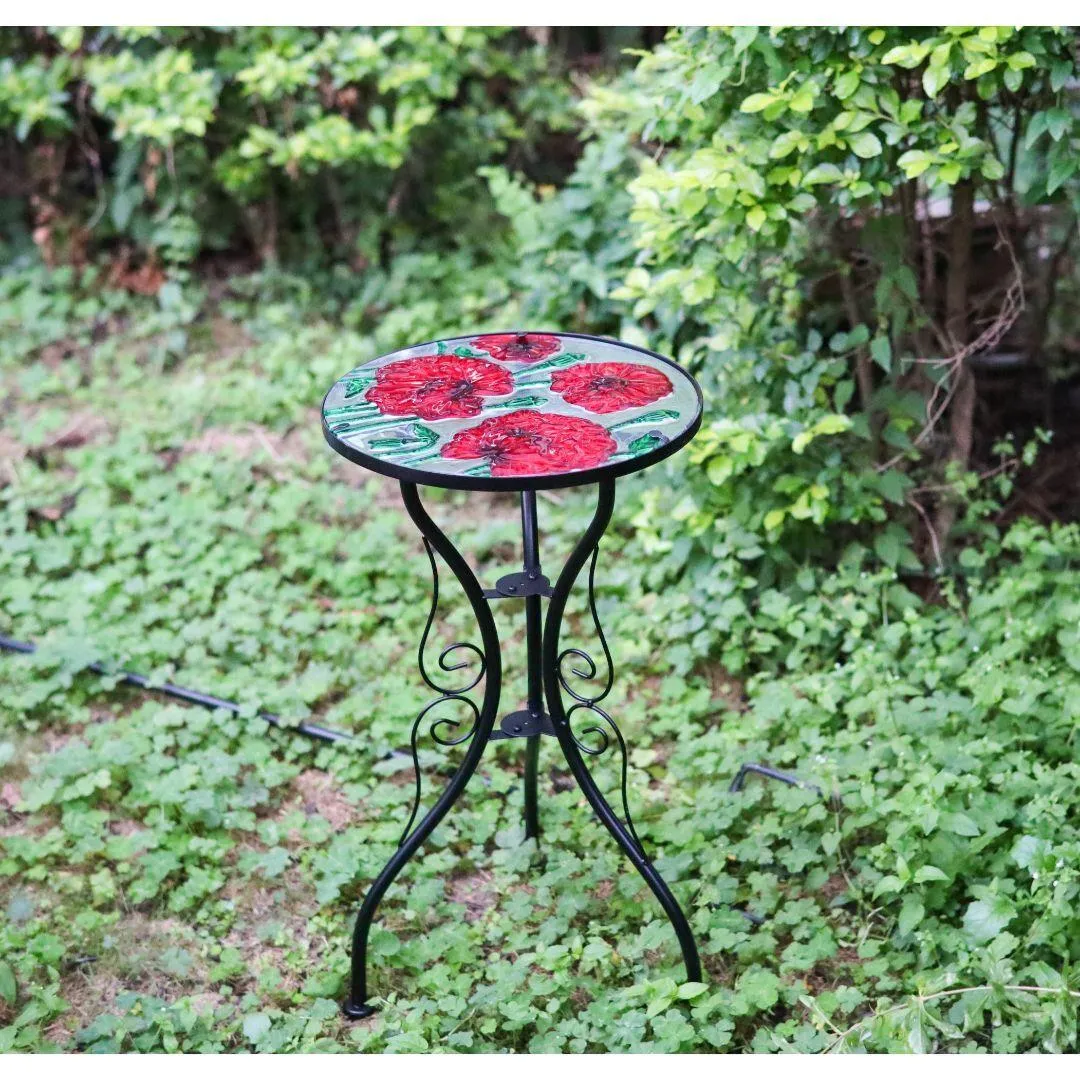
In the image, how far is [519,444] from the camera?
213cm

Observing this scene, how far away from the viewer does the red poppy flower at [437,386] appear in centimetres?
230

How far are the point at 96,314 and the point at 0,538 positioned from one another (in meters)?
1.61

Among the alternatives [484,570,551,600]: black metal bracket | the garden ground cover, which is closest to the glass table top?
[484,570,551,600]: black metal bracket

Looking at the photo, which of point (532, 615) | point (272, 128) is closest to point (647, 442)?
point (532, 615)

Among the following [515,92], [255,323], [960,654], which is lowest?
[960,654]

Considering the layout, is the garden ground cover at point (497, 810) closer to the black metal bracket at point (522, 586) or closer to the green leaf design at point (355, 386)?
the black metal bracket at point (522, 586)

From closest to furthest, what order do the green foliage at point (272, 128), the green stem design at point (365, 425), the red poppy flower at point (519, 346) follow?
the green stem design at point (365, 425) < the red poppy flower at point (519, 346) < the green foliage at point (272, 128)

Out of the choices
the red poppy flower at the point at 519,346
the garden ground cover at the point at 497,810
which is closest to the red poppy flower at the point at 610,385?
the red poppy flower at the point at 519,346

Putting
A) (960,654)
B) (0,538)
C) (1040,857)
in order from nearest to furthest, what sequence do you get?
(1040,857)
(960,654)
(0,538)

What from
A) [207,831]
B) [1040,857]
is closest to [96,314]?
[207,831]

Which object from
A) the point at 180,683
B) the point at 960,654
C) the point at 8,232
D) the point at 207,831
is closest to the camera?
the point at 207,831

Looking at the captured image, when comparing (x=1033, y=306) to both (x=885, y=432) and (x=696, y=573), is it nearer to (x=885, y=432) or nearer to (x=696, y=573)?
(x=885, y=432)

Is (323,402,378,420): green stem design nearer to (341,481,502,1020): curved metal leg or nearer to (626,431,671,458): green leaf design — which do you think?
(341,481,502,1020): curved metal leg

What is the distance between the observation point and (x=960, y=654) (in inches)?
122
